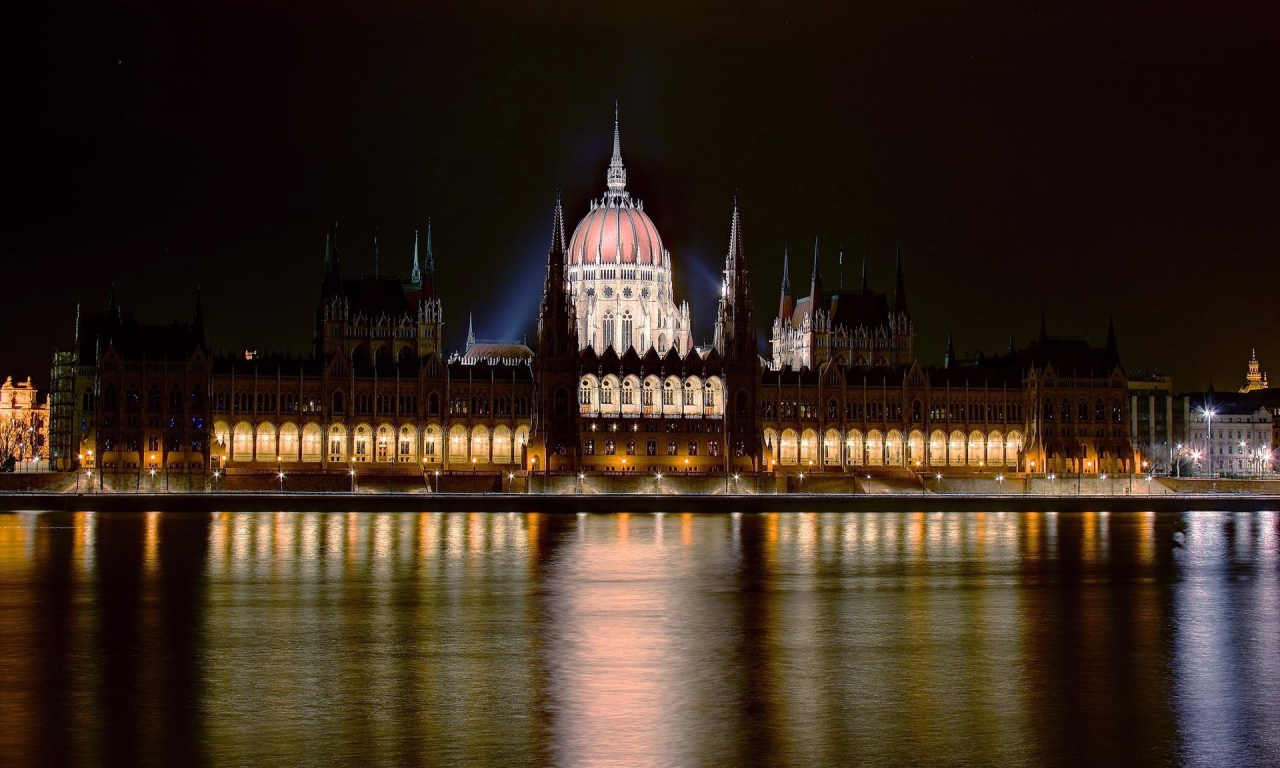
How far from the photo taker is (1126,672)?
1432 inches

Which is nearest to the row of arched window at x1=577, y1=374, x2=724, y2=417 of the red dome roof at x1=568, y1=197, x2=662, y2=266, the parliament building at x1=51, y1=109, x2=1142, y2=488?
the parliament building at x1=51, y1=109, x2=1142, y2=488

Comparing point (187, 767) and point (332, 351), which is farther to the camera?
point (332, 351)

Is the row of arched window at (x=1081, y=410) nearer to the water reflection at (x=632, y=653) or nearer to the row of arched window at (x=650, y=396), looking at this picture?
the row of arched window at (x=650, y=396)

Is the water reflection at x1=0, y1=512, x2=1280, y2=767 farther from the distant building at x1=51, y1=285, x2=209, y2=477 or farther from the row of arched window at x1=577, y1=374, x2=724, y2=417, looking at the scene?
the row of arched window at x1=577, y1=374, x2=724, y2=417

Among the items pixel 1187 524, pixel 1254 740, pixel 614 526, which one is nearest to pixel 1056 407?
pixel 1187 524

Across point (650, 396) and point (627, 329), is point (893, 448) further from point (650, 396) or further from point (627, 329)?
point (627, 329)

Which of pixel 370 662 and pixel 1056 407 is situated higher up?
pixel 1056 407

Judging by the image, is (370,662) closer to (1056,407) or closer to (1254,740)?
(1254,740)

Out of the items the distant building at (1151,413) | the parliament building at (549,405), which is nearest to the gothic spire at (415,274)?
the parliament building at (549,405)

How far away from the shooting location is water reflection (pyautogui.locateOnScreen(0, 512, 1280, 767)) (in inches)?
1139

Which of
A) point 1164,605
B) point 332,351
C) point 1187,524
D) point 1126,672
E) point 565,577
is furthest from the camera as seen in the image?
point 332,351

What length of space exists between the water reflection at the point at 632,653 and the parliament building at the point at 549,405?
49576 millimetres

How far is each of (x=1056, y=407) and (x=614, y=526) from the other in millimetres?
61546

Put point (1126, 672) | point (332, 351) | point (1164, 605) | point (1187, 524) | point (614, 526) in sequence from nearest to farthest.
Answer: point (1126, 672)
point (1164, 605)
point (614, 526)
point (1187, 524)
point (332, 351)
